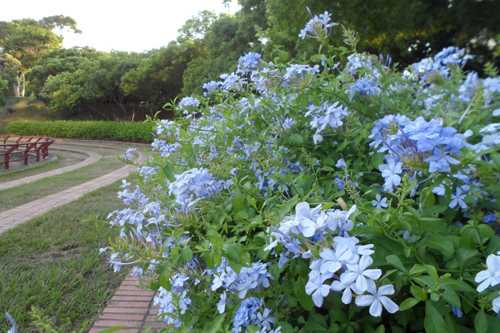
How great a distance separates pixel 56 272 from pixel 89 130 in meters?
20.5

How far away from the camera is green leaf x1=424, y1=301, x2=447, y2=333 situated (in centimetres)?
71

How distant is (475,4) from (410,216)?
70.9 inches

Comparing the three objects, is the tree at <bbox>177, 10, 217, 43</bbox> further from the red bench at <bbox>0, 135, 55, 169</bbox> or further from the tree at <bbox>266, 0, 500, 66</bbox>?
the tree at <bbox>266, 0, 500, 66</bbox>

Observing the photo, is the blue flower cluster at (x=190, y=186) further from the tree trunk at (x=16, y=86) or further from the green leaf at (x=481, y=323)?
Answer: the tree trunk at (x=16, y=86)

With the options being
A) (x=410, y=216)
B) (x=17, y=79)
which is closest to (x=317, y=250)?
(x=410, y=216)

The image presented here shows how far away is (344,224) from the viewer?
0.77 meters

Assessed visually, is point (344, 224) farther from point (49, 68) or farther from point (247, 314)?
point (49, 68)

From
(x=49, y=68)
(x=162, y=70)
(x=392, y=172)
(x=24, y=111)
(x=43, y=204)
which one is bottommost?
(x=24, y=111)

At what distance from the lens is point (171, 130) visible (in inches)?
71.0

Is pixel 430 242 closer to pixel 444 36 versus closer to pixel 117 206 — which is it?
pixel 444 36

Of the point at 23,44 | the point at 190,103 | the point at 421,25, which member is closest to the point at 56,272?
the point at 190,103

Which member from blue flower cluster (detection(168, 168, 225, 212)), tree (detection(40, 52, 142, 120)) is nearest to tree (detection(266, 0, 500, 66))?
blue flower cluster (detection(168, 168, 225, 212))

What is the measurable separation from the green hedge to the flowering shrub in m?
17.3

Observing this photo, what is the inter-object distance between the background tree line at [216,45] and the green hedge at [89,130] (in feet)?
10.3
